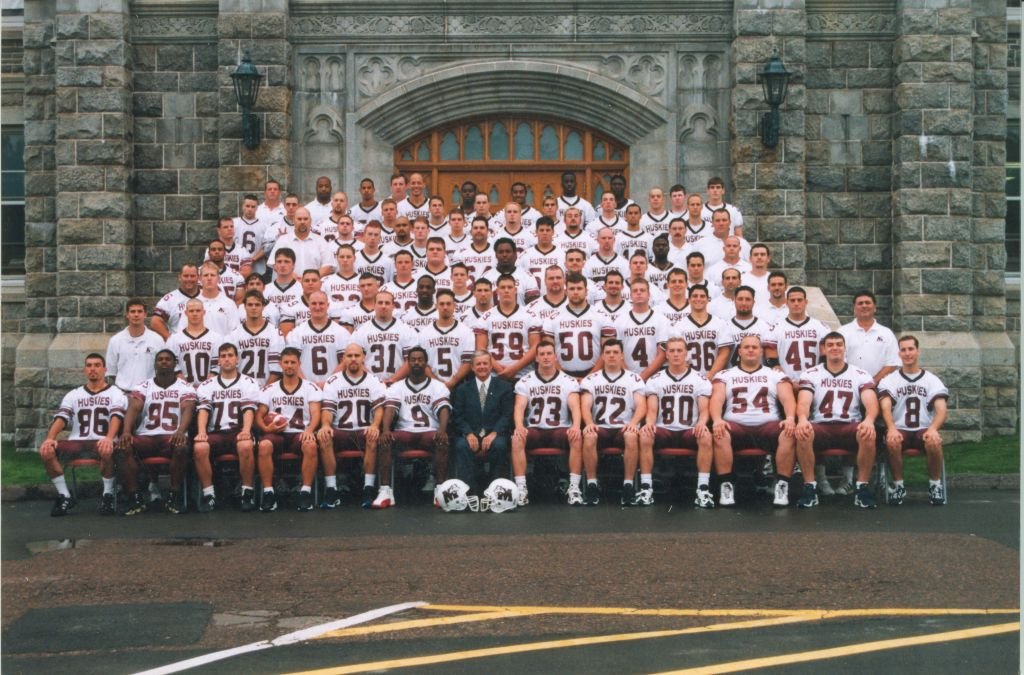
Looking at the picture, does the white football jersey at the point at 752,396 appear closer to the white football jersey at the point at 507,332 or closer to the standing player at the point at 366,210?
the white football jersey at the point at 507,332

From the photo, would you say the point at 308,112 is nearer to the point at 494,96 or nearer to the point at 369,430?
the point at 494,96

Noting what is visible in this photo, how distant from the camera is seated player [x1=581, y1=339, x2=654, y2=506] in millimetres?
13203

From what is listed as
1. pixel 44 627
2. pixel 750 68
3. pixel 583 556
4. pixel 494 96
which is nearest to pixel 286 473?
pixel 583 556

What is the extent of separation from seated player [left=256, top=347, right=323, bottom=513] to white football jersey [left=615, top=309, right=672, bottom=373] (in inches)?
113

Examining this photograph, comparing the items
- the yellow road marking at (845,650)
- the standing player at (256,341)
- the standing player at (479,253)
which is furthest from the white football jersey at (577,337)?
the yellow road marking at (845,650)

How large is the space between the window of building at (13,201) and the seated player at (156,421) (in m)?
7.44

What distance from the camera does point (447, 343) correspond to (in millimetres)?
14188

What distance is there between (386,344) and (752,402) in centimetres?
339

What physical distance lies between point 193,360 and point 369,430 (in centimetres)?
206

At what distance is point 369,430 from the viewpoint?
43.9 ft

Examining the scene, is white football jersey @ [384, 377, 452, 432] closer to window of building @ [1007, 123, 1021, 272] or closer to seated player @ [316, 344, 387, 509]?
seated player @ [316, 344, 387, 509]

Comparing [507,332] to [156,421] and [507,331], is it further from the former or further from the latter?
[156,421]

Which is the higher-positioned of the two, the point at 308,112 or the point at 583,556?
the point at 308,112

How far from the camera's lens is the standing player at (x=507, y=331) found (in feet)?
46.6
